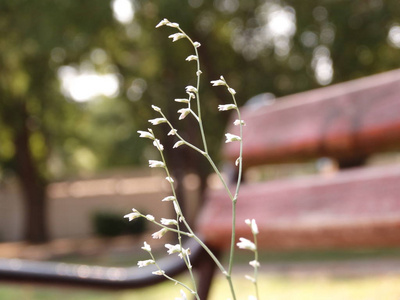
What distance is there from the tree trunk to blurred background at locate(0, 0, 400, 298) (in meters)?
0.03

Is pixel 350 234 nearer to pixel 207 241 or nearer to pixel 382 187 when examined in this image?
pixel 382 187

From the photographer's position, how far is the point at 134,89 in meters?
19.8

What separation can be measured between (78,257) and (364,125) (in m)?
17.7

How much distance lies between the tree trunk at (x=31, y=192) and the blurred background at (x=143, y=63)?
0.11 feet

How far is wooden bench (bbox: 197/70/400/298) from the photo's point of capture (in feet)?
3.76

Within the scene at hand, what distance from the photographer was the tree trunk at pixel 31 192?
23.3 metres

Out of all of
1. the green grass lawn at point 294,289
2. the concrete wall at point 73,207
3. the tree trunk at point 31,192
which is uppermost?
the green grass lawn at point 294,289

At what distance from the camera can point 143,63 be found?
1967 cm

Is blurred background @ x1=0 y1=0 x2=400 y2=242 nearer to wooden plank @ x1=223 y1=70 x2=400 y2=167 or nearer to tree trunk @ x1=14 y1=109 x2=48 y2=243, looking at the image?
tree trunk @ x1=14 y1=109 x2=48 y2=243

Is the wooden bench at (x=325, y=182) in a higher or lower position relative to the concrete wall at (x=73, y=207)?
higher

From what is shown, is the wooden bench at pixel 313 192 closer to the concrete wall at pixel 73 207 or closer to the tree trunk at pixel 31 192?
the tree trunk at pixel 31 192

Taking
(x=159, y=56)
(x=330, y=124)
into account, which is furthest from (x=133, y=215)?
(x=159, y=56)

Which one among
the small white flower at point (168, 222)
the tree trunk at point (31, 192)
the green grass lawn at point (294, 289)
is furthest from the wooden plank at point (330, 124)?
the tree trunk at point (31, 192)

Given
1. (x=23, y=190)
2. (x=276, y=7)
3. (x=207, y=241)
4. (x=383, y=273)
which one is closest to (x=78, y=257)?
(x=23, y=190)
